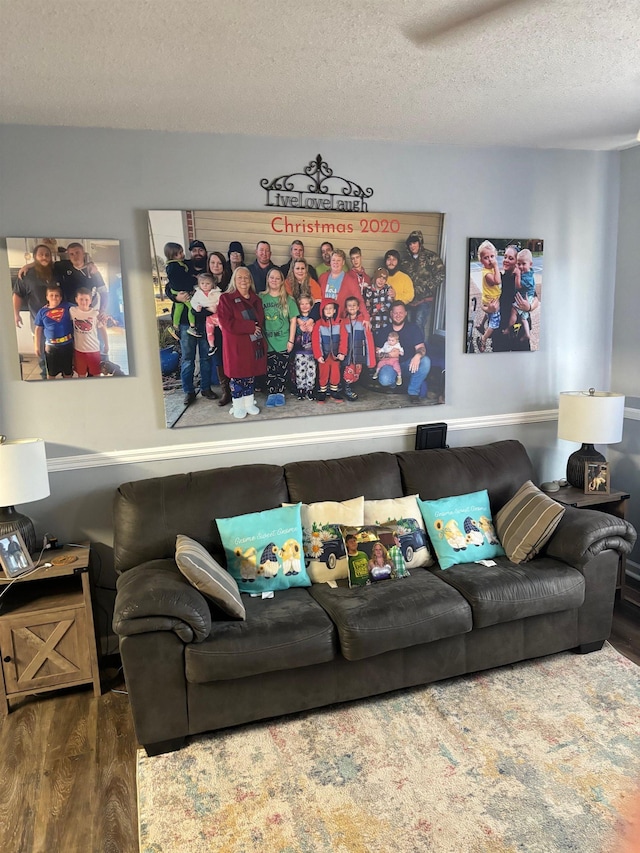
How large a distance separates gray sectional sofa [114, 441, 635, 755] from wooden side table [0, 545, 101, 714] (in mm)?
263

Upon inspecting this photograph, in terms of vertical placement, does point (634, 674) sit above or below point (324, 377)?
below

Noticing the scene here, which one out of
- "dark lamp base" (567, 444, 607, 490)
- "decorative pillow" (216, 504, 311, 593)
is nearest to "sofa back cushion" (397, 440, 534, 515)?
"dark lamp base" (567, 444, 607, 490)

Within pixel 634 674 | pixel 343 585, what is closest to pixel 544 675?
pixel 634 674

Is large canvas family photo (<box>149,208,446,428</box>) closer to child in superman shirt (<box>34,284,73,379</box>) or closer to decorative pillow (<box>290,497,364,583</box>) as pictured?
child in superman shirt (<box>34,284,73,379</box>)

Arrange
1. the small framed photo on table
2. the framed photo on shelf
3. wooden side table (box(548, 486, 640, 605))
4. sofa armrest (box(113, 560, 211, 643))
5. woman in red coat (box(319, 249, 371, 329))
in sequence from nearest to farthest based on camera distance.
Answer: sofa armrest (box(113, 560, 211, 643)) < the framed photo on shelf < woman in red coat (box(319, 249, 371, 329)) < wooden side table (box(548, 486, 640, 605)) < the small framed photo on table

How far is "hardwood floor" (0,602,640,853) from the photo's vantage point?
212 cm

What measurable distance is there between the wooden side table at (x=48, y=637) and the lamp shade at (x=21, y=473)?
0.33 m

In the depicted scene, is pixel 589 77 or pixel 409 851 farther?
pixel 589 77

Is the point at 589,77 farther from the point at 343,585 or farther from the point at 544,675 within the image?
the point at 544,675

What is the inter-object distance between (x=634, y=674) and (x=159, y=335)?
2814mm

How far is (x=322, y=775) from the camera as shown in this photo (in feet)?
7.75

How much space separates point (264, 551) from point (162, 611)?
0.67 m

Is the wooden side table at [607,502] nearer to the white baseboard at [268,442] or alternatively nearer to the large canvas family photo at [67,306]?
the white baseboard at [268,442]

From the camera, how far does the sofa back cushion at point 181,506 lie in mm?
2957
